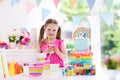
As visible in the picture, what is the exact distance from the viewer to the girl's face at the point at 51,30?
4.67 feet

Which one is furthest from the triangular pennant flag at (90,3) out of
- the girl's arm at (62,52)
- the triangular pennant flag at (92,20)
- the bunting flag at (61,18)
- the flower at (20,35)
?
the flower at (20,35)

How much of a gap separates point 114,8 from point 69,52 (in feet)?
1.29

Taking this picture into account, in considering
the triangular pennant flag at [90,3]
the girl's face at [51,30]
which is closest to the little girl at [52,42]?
the girl's face at [51,30]

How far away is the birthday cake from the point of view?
1.42 meters

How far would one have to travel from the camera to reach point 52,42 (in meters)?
1.44

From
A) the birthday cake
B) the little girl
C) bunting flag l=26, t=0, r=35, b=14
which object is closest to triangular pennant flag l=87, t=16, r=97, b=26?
the birthday cake

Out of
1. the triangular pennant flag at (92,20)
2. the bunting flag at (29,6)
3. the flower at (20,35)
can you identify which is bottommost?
the flower at (20,35)

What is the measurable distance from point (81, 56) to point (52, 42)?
8.0 inches

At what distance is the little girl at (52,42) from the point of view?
1.42m

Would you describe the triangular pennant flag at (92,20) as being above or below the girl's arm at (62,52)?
above

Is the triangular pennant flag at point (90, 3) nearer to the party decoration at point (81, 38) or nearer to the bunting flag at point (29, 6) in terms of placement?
the party decoration at point (81, 38)

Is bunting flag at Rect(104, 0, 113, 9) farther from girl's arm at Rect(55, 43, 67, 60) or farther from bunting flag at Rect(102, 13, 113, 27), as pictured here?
girl's arm at Rect(55, 43, 67, 60)

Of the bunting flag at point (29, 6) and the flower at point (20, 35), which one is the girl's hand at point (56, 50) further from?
the bunting flag at point (29, 6)

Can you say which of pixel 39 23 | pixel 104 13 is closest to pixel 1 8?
pixel 39 23
